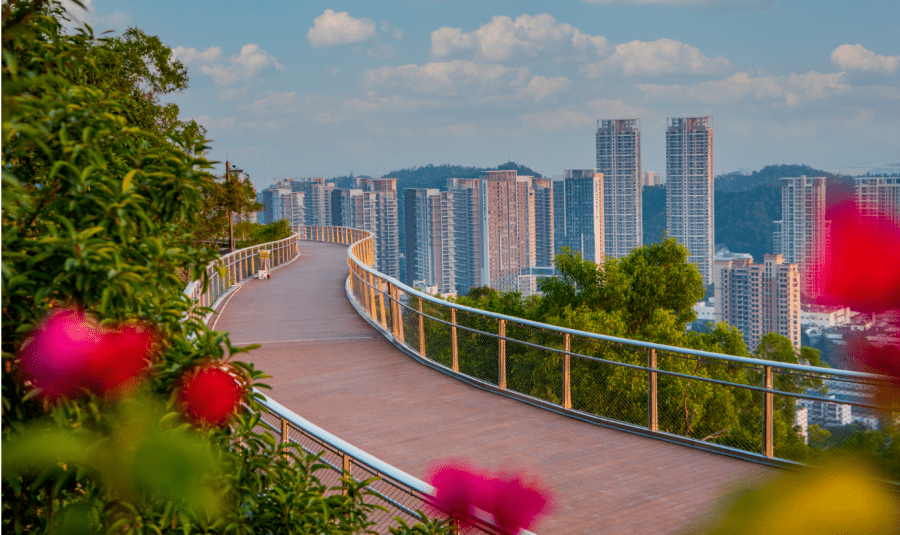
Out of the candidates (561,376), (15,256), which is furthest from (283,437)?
(561,376)

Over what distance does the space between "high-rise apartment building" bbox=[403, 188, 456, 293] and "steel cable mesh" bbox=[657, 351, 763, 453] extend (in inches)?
4259

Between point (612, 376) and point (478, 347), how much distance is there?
1.82m

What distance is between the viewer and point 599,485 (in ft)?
Answer: 21.2

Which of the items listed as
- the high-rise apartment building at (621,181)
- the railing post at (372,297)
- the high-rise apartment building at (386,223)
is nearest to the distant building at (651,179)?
the high-rise apartment building at (621,181)

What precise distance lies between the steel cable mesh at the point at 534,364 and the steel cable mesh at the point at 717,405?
1.22 m

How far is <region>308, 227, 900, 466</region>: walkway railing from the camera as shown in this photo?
6.87 m

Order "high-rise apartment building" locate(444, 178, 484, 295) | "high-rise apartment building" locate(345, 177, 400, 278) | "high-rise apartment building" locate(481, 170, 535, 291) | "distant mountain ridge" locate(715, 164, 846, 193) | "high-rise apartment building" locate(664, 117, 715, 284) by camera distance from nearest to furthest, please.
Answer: "distant mountain ridge" locate(715, 164, 846, 193)
"high-rise apartment building" locate(664, 117, 715, 284)
"high-rise apartment building" locate(345, 177, 400, 278)
"high-rise apartment building" locate(481, 170, 535, 291)
"high-rise apartment building" locate(444, 178, 484, 295)

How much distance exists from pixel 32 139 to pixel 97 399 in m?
0.68

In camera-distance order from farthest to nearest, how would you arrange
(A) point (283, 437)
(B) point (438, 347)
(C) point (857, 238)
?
(B) point (438, 347) < (A) point (283, 437) < (C) point (857, 238)

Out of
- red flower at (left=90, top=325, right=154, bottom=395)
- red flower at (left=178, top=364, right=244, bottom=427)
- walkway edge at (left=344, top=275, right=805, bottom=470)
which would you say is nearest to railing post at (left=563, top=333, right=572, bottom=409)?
walkway edge at (left=344, top=275, right=805, bottom=470)

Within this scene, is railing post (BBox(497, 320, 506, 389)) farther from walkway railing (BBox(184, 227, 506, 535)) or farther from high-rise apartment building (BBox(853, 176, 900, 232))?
high-rise apartment building (BBox(853, 176, 900, 232))

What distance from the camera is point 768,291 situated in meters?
0.94

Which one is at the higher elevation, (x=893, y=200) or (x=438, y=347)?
(x=893, y=200)

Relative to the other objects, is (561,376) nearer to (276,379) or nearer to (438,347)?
(438,347)
